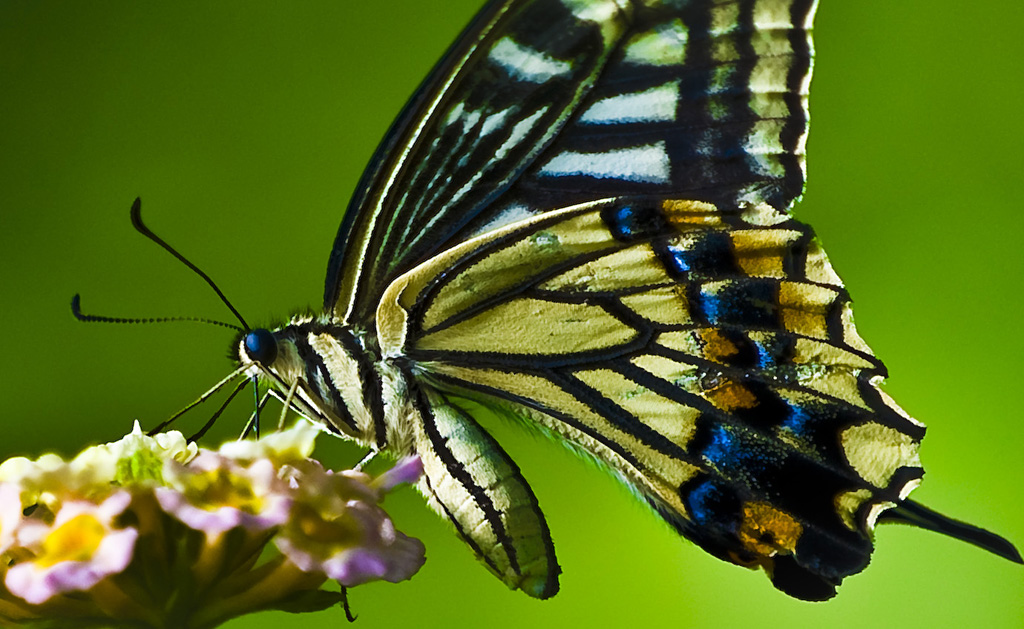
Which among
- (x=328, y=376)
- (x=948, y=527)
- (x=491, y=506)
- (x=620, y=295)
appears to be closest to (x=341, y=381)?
(x=328, y=376)

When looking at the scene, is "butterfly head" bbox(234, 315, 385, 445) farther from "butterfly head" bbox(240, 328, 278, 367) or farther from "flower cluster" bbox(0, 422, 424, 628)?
"flower cluster" bbox(0, 422, 424, 628)

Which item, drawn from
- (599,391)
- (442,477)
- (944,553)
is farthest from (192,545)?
(944,553)

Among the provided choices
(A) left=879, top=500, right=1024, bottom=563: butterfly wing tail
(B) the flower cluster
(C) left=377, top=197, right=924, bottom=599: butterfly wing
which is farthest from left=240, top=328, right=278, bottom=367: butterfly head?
(A) left=879, top=500, right=1024, bottom=563: butterfly wing tail

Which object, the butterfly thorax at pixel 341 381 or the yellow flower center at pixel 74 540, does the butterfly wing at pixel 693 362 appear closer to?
the butterfly thorax at pixel 341 381

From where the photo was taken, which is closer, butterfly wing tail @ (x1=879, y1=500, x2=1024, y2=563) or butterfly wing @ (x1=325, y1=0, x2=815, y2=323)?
butterfly wing tail @ (x1=879, y1=500, x2=1024, y2=563)

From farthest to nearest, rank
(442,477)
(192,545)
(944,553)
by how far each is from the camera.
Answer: (944,553) < (442,477) < (192,545)

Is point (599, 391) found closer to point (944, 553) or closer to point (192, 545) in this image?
point (192, 545)
